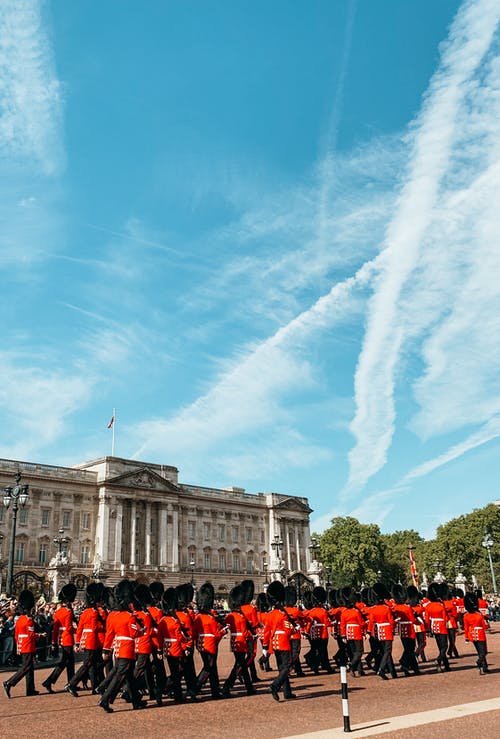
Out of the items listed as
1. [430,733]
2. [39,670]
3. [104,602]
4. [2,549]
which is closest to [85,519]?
[2,549]

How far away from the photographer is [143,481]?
78188 millimetres

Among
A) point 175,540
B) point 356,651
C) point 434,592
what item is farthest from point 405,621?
point 175,540

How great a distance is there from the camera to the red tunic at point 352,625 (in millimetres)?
16953

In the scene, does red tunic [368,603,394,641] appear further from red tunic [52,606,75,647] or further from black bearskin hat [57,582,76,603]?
black bearskin hat [57,582,76,603]

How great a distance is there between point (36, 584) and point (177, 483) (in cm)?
2592

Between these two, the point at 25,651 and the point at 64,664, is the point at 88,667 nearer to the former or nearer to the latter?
the point at 64,664

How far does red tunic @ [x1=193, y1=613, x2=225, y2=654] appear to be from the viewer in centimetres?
1425

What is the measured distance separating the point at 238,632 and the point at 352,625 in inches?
152

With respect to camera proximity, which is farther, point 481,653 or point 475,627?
point 475,627

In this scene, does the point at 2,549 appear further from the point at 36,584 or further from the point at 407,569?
the point at 407,569

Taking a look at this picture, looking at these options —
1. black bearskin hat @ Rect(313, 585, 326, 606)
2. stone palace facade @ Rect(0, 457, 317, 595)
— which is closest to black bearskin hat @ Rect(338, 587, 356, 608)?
black bearskin hat @ Rect(313, 585, 326, 606)

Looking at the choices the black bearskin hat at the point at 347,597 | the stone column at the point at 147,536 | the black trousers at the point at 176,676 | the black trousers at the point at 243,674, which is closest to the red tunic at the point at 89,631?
the black trousers at the point at 176,676

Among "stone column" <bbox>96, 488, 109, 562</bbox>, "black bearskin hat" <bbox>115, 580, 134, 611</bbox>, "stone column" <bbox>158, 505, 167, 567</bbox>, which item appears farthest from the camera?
"stone column" <bbox>158, 505, 167, 567</bbox>

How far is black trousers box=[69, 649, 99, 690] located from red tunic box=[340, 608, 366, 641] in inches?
244
